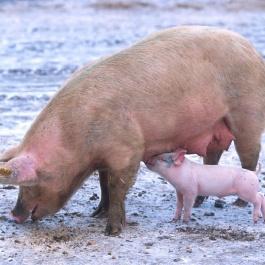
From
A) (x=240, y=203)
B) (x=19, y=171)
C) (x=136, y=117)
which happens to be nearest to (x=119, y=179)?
(x=136, y=117)

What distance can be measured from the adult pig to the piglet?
0.16 metres

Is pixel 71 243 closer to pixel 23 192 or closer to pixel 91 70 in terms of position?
pixel 23 192

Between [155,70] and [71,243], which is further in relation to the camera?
[155,70]

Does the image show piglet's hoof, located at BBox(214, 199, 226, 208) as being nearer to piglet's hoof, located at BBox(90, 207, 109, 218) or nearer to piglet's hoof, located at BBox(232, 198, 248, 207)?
piglet's hoof, located at BBox(232, 198, 248, 207)

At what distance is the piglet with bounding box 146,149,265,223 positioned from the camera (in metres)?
6.88

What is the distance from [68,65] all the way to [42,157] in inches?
341

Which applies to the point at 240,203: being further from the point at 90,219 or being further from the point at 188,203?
the point at 90,219

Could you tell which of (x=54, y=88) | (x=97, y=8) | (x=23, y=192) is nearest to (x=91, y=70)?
(x=23, y=192)

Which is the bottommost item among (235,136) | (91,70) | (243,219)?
(243,219)

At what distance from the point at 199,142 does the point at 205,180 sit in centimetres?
49

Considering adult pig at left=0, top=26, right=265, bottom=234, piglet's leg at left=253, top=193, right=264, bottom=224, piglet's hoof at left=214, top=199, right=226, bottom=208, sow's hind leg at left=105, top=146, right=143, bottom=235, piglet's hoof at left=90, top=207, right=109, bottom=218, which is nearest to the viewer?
adult pig at left=0, top=26, right=265, bottom=234

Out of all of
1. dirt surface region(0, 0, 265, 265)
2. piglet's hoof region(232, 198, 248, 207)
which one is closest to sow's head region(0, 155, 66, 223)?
dirt surface region(0, 0, 265, 265)

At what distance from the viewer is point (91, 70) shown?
268 inches

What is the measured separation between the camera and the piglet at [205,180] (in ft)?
22.6
